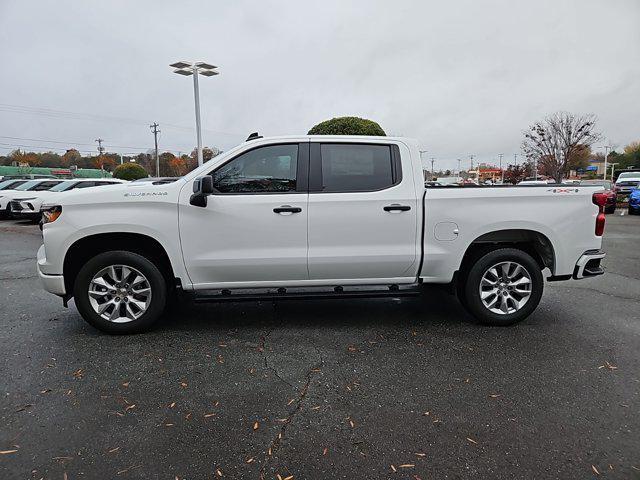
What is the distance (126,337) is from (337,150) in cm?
288

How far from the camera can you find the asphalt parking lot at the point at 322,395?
103 inches

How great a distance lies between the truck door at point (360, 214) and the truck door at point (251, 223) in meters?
0.15

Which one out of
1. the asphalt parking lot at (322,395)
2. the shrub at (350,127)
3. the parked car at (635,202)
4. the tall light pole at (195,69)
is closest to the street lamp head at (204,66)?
the tall light pole at (195,69)

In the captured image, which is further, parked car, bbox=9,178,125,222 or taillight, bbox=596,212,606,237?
parked car, bbox=9,178,125,222

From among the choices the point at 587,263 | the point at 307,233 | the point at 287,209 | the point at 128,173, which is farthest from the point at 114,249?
the point at 128,173

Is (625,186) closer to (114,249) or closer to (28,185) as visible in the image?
(114,249)

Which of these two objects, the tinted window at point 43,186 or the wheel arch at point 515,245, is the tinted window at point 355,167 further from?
the tinted window at point 43,186

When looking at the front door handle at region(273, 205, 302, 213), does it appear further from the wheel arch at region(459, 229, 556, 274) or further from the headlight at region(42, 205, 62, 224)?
the headlight at region(42, 205, 62, 224)

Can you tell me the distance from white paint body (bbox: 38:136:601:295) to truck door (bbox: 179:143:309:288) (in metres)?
0.01

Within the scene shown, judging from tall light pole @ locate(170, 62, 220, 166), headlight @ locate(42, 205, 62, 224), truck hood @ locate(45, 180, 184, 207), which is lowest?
headlight @ locate(42, 205, 62, 224)

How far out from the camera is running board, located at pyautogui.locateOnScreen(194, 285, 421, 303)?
4.61 m

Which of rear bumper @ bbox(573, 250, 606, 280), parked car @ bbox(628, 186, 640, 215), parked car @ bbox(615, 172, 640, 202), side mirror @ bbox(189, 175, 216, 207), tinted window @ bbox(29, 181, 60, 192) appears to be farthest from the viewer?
parked car @ bbox(615, 172, 640, 202)

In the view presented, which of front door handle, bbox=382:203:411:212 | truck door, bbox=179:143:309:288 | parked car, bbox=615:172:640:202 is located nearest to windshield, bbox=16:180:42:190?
truck door, bbox=179:143:309:288

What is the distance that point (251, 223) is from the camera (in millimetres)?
4512
